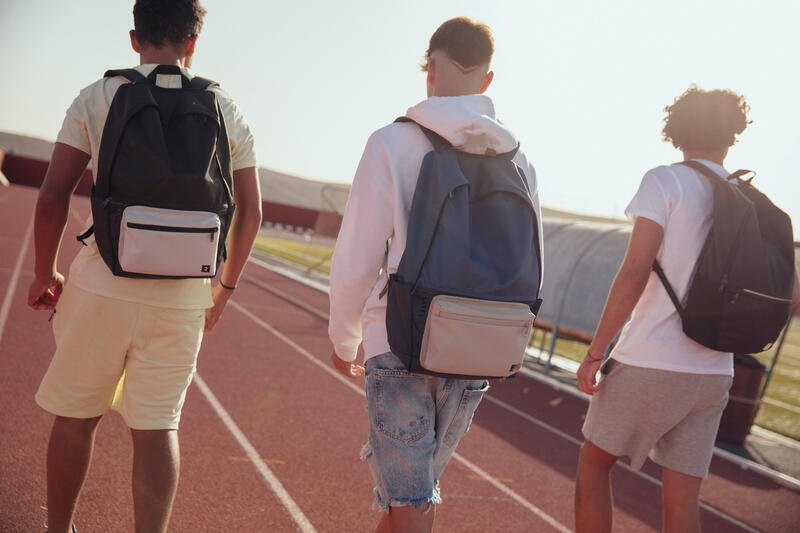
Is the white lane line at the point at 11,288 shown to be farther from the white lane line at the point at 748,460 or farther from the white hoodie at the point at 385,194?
the white hoodie at the point at 385,194

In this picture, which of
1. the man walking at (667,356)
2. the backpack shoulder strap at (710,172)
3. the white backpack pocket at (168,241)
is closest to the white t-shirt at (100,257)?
the white backpack pocket at (168,241)

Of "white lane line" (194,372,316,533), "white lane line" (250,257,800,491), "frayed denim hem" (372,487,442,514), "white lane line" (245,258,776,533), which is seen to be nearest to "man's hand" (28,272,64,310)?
"frayed denim hem" (372,487,442,514)

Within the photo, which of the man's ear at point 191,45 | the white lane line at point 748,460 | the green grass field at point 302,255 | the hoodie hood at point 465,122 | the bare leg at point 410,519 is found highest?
the man's ear at point 191,45

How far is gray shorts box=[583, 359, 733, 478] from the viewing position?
2461 mm

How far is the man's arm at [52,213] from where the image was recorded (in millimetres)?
2184

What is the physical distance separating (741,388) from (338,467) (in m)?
5.25

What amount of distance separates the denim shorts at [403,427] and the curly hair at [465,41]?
35.7 inches

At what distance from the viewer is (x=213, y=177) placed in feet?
7.23

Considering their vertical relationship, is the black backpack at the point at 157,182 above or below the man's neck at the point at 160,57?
below

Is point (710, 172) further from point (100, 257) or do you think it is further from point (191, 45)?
point (100, 257)

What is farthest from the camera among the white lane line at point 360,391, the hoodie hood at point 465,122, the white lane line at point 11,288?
the white lane line at point 11,288

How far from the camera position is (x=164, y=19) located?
2260 millimetres

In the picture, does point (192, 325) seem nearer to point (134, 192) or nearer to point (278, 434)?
point (134, 192)

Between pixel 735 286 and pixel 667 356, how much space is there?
34 centimetres
